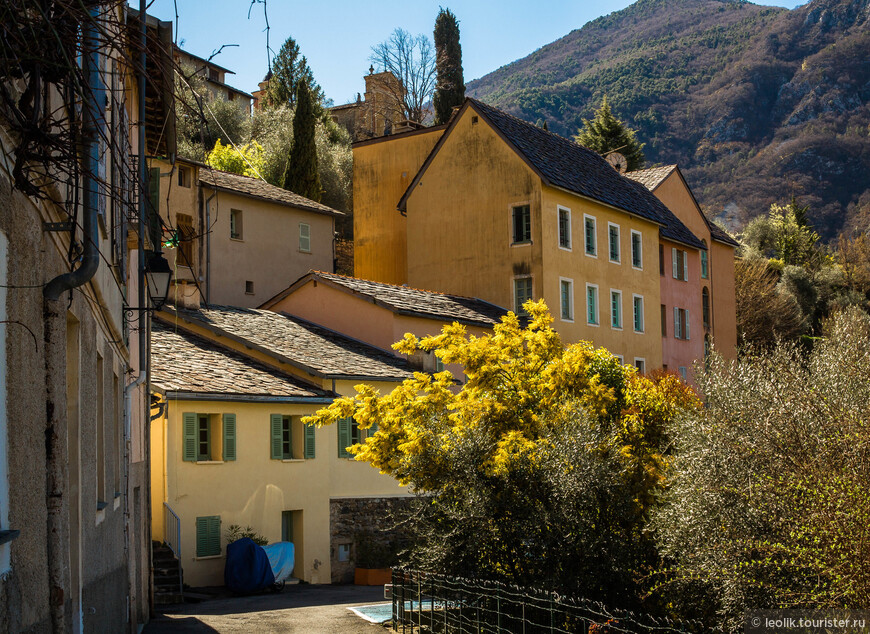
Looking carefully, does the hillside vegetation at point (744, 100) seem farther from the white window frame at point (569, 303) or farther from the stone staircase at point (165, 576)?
the stone staircase at point (165, 576)

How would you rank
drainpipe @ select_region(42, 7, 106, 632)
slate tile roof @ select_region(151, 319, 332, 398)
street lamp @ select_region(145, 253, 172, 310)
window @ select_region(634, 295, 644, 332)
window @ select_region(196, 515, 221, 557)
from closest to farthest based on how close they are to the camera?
drainpipe @ select_region(42, 7, 106, 632)
street lamp @ select_region(145, 253, 172, 310)
window @ select_region(196, 515, 221, 557)
slate tile roof @ select_region(151, 319, 332, 398)
window @ select_region(634, 295, 644, 332)

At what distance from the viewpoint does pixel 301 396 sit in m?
26.9

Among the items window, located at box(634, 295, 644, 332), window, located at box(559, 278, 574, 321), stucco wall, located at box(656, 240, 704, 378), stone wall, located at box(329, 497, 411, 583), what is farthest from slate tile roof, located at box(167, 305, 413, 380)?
stucco wall, located at box(656, 240, 704, 378)

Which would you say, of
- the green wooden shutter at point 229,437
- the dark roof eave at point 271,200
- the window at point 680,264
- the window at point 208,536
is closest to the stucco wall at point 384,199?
the dark roof eave at point 271,200

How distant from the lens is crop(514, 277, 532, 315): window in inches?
1464

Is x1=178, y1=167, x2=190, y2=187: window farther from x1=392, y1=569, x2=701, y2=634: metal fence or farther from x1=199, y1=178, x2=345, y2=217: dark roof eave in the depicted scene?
x1=392, y1=569, x2=701, y2=634: metal fence

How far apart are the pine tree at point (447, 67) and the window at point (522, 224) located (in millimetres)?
25038

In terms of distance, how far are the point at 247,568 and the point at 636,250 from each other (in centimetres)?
2394

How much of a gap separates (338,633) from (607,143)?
4881cm

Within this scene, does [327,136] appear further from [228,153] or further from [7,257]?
[7,257]

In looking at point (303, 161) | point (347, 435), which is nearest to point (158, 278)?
point (347, 435)

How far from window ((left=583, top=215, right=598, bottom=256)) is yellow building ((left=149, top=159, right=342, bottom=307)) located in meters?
11.6

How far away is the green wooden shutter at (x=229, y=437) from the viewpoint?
25.5 metres

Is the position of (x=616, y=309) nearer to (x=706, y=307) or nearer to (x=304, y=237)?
(x=706, y=307)
